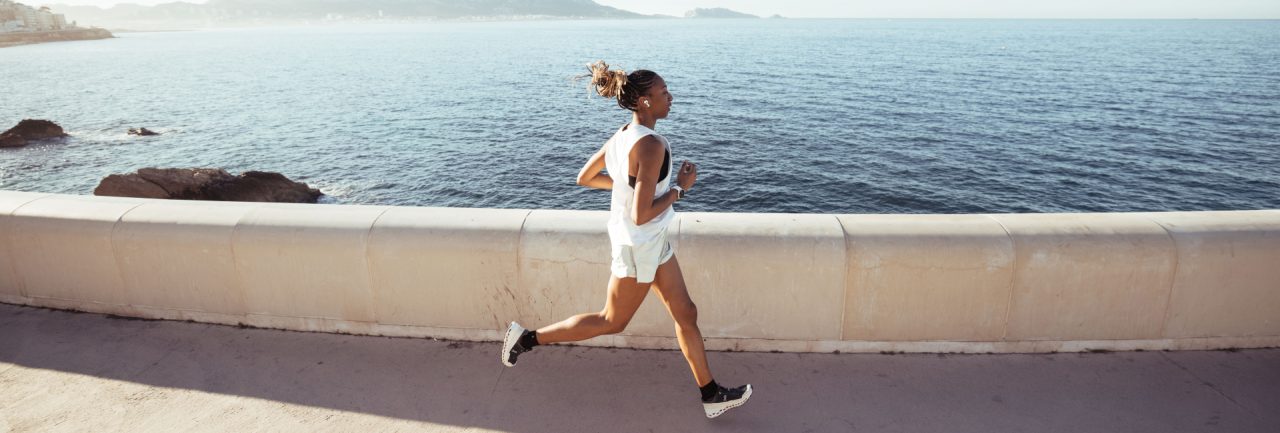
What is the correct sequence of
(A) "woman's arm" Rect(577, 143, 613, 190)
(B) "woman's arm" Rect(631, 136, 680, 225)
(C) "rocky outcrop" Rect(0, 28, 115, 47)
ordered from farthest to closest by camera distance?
1. (C) "rocky outcrop" Rect(0, 28, 115, 47)
2. (A) "woman's arm" Rect(577, 143, 613, 190)
3. (B) "woman's arm" Rect(631, 136, 680, 225)

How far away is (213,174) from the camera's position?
72.5 feet

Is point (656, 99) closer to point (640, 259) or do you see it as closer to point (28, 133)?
point (640, 259)

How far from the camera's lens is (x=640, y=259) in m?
3.03

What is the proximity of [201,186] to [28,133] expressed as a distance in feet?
82.5

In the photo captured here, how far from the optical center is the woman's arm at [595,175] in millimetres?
3291

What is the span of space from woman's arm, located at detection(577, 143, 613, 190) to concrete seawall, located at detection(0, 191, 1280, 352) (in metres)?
0.40

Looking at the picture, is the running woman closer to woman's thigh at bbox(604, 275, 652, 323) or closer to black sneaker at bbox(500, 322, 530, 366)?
woman's thigh at bbox(604, 275, 652, 323)

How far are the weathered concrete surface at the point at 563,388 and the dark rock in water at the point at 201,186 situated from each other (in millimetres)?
17542

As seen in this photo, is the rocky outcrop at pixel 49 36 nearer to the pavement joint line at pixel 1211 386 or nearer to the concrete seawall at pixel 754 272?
the concrete seawall at pixel 754 272

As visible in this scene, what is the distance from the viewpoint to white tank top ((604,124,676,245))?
2.90 meters

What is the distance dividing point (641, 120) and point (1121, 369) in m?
2.92

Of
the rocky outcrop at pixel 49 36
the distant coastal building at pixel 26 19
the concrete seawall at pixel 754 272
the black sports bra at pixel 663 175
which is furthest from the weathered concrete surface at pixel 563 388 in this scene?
the distant coastal building at pixel 26 19

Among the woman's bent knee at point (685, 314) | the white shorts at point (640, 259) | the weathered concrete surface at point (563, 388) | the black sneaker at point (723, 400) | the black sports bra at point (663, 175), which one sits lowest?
the weathered concrete surface at point (563, 388)

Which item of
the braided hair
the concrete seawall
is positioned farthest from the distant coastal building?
the braided hair
